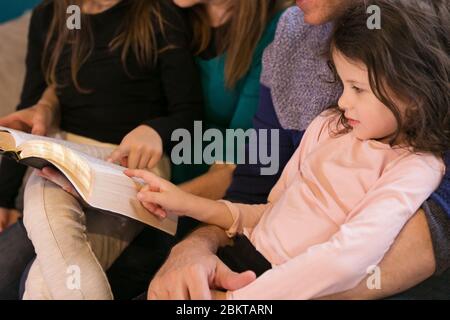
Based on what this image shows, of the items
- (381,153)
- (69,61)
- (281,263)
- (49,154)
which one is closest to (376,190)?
(381,153)

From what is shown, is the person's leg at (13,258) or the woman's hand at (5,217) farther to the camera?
the woman's hand at (5,217)

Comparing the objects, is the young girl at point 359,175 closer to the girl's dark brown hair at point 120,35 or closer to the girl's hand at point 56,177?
the girl's hand at point 56,177

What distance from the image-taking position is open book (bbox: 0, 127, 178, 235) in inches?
35.2

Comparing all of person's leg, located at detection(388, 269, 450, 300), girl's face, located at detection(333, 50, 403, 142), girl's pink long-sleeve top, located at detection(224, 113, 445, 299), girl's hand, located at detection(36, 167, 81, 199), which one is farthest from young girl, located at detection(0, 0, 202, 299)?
person's leg, located at detection(388, 269, 450, 300)

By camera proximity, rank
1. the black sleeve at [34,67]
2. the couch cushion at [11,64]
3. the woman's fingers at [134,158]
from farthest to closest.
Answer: the couch cushion at [11,64]
the black sleeve at [34,67]
the woman's fingers at [134,158]

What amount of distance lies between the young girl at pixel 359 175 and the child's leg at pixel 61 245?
0.13m

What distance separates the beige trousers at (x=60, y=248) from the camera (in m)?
0.91

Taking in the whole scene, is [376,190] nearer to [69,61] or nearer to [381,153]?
[381,153]

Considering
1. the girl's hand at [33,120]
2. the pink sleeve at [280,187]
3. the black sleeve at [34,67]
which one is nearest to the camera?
the pink sleeve at [280,187]

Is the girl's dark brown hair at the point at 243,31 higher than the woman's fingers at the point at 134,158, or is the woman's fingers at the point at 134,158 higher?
the girl's dark brown hair at the point at 243,31

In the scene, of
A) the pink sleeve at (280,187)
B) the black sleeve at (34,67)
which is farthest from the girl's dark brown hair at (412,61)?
the black sleeve at (34,67)

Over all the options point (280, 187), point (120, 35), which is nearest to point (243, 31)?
point (120, 35)

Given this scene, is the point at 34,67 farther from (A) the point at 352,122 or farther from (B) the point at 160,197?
(A) the point at 352,122
